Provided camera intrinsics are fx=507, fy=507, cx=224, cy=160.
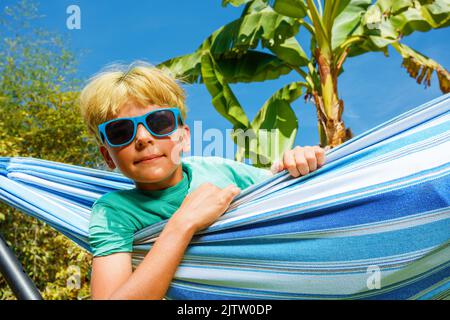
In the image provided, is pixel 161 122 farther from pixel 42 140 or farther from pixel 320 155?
pixel 42 140

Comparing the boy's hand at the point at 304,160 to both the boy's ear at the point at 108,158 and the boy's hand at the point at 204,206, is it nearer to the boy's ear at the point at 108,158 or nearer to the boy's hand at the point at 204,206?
the boy's hand at the point at 204,206

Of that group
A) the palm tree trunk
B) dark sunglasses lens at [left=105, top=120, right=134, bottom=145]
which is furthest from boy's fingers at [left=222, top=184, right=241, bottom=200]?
the palm tree trunk

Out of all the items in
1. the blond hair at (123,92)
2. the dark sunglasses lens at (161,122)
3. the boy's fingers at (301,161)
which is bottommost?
the boy's fingers at (301,161)

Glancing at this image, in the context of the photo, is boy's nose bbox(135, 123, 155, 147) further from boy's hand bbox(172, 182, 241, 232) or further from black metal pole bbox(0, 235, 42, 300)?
black metal pole bbox(0, 235, 42, 300)

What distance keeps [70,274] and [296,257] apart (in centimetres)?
463

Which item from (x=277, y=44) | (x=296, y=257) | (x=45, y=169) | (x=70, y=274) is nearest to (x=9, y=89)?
(x=70, y=274)

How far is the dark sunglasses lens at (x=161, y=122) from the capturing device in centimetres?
115

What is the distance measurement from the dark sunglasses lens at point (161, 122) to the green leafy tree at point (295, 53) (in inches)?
150

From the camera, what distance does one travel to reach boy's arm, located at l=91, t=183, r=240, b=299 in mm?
955

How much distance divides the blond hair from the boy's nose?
0.08 m

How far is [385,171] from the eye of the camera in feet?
3.10

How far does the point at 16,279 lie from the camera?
3.14 ft

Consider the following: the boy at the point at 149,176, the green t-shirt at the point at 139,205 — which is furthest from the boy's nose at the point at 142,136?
the green t-shirt at the point at 139,205
